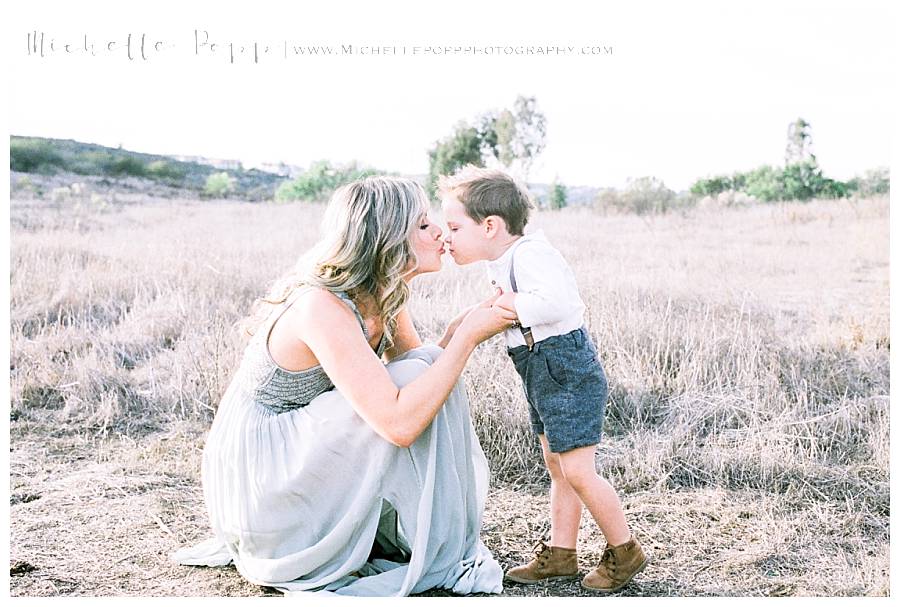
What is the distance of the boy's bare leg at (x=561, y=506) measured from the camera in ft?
8.45

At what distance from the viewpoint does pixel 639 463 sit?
3.47m

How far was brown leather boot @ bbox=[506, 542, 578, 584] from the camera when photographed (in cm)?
260

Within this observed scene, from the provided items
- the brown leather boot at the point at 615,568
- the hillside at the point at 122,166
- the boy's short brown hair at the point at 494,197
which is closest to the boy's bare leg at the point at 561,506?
the brown leather boot at the point at 615,568

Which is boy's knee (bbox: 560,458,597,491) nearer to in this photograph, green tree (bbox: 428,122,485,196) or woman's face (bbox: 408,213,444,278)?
woman's face (bbox: 408,213,444,278)

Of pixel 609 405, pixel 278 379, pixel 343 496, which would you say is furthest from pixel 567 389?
pixel 609 405

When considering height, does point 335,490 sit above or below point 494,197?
below

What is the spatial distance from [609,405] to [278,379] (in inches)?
78.2

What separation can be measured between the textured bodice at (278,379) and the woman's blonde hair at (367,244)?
2.4 inches

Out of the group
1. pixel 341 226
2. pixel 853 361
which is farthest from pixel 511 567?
pixel 853 361

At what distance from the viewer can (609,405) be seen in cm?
409

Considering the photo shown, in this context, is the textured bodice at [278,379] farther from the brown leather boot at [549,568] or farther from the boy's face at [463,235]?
the brown leather boot at [549,568]

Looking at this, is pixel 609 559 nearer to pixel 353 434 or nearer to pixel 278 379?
pixel 353 434

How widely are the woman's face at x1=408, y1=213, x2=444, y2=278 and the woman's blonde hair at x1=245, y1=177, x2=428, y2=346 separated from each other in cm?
2

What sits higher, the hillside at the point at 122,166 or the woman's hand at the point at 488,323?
the hillside at the point at 122,166
